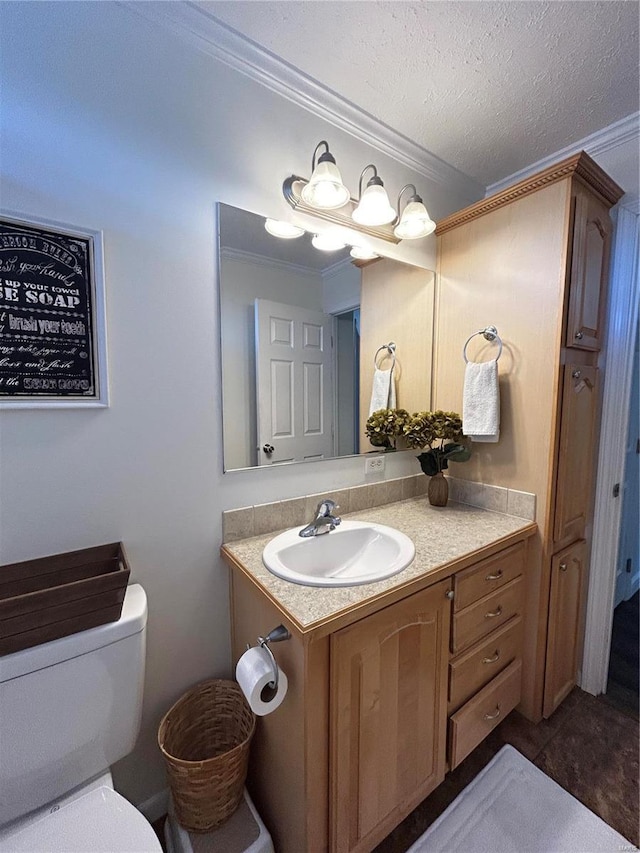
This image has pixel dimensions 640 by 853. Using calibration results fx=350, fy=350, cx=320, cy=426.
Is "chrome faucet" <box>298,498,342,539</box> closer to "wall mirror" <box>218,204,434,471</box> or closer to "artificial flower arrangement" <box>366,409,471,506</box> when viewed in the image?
"wall mirror" <box>218,204,434,471</box>

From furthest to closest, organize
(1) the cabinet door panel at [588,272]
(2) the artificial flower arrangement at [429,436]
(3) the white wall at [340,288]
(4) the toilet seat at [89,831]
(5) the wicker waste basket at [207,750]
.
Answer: (2) the artificial flower arrangement at [429,436]
(3) the white wall at [340,288]
(1) the cabinet door panel at [588,272]
(5) the wicker waste basket at [207,750]
(4) the toilet seat at [89,831]

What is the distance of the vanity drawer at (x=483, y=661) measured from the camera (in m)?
1.14

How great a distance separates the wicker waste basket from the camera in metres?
0.95

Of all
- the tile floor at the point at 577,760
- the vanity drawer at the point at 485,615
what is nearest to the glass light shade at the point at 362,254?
the vanity drawer at the point at 485,615

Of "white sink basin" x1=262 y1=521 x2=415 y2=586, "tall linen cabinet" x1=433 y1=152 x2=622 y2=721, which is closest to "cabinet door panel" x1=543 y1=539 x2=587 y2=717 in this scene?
"tall linen cabinet" x1=433 y1=152 x2=622 y2=721

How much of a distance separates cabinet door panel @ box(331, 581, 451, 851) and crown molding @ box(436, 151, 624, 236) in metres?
1.45

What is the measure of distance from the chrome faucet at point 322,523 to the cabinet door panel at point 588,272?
107 centimetres

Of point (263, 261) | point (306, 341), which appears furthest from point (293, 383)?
point (263, 261)

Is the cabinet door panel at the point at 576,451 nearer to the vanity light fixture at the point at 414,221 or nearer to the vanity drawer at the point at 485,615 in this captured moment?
the vanity drawer at the point at 485,615

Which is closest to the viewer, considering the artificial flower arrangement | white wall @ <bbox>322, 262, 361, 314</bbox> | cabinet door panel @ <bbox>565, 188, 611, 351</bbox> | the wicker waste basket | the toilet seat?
the toilet seat

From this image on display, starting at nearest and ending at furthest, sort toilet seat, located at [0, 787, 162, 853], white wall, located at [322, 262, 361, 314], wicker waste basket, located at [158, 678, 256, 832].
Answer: toilet seat, located at [0, 787, 162, 853] → wicker waste basket, located at [158, 678, 256, 832] → white wall, located at [322, 262, 361, 314]

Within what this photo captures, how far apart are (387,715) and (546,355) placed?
1.29 m

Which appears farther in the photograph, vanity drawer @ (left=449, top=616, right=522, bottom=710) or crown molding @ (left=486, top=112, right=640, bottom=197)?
crown molding @ (left=486, top=112, right=640, bottom=197)

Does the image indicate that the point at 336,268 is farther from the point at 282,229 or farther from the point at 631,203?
the point at 631,203
